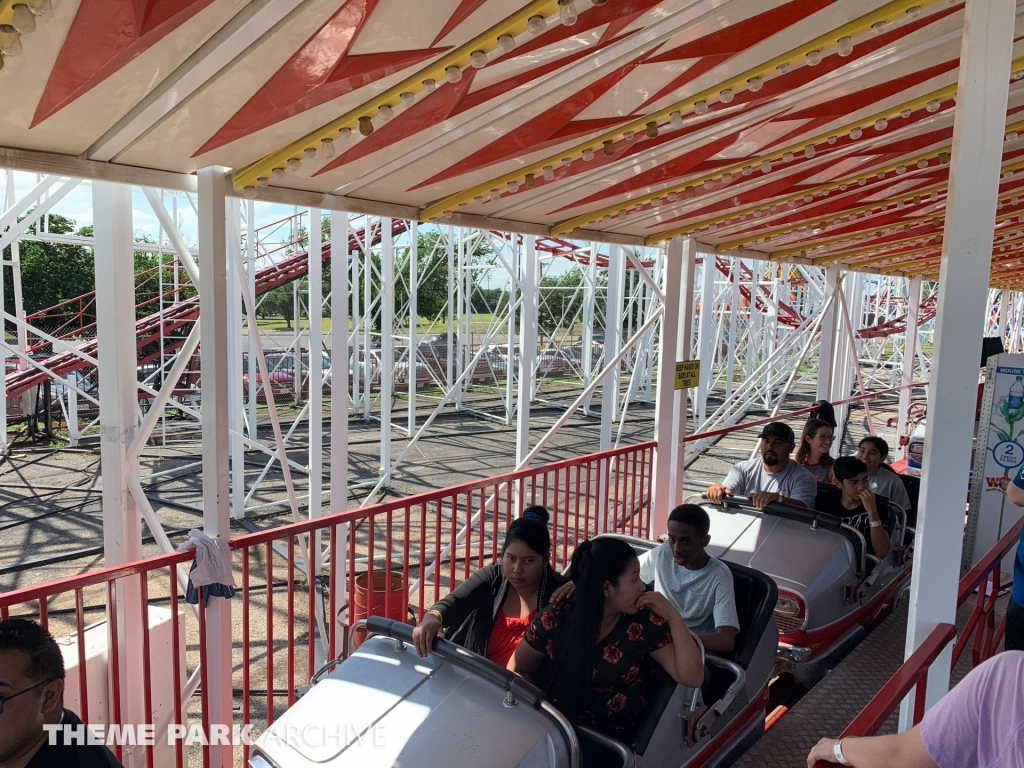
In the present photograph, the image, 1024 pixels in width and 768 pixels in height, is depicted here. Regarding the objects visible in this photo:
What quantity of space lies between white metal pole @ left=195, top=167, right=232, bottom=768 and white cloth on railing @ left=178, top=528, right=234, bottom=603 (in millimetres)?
78

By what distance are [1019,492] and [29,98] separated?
3.49 m

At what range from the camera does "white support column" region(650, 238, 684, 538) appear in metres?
5.18

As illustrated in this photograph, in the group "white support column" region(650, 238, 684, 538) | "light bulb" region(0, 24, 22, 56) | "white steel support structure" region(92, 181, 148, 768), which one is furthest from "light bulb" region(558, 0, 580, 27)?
"white support column" region(650, 238, 684, 538)

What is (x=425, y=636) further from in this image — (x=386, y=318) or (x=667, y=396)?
(x=386, y=318)

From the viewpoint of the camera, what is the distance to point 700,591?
9.89 ft

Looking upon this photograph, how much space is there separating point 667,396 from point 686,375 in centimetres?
20

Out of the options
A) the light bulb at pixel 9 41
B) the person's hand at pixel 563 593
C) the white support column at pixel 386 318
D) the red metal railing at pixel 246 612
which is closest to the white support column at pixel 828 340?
the red metal railing at pixel 246 612

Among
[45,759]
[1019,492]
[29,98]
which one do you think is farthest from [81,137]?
[1019,492]

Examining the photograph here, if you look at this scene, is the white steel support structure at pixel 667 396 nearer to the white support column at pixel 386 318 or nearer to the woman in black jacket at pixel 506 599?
the woman in black jacket at pixel 506 599

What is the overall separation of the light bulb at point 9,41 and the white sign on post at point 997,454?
4966 millimetres

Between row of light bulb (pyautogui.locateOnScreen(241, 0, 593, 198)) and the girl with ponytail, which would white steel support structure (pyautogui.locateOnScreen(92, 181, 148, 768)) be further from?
the girl with ponytail

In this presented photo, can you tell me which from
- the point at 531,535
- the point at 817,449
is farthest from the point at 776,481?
the point at 531,535

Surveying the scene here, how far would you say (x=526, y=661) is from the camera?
2.51 meters

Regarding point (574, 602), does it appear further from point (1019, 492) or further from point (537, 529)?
point (1019, 492)
